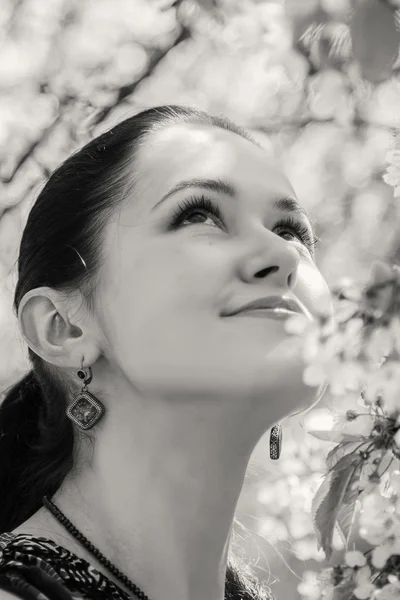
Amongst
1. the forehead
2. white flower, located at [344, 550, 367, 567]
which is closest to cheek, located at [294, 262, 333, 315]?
the forehead

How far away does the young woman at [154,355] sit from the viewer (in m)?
A: 1.13

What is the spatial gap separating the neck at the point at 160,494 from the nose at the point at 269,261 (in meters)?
0.22

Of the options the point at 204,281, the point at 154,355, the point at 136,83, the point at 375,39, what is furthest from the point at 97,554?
the point at 136,83

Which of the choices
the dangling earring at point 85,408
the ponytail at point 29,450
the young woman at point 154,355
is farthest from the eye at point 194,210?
the ponytail at point 29,450

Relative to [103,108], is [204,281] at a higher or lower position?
higher

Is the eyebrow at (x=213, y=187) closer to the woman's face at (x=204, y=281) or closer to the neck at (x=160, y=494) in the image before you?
the woman's face at (x=204, y=281)

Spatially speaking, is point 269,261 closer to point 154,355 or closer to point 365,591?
point 154,355

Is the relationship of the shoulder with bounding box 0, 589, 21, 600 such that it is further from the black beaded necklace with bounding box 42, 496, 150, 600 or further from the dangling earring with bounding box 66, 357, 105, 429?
the dangling earring with bounding box 66, 357, 105, 429

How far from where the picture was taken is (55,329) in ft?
4.28

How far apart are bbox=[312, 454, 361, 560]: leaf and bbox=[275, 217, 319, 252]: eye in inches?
21.9

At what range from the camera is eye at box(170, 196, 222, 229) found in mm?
1230

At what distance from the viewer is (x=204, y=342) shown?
1.12 m

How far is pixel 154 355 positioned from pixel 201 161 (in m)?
0.33

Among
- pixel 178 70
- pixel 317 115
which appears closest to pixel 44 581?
pixel 317 115
